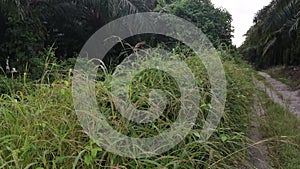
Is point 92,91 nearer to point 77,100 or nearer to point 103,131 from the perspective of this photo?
point 77,100

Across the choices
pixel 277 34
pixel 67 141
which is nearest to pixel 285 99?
pixel 67 141

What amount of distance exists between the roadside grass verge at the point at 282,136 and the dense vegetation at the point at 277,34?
512 cm

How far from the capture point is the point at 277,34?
16.1 m

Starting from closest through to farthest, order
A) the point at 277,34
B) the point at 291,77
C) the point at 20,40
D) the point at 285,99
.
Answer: the point at 285,99 < the point at 20,40 < the point at 291,77 < the point at 277,34

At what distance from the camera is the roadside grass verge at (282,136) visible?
2.56 metres

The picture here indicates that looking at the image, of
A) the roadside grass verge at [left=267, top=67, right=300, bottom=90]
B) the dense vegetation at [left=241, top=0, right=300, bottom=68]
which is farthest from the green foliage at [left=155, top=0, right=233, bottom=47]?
the roadside grass verge at [left=267, top=67, right=300, bottom=90]

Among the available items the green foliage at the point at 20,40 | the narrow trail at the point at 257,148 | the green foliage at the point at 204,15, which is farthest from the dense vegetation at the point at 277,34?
→ the green foliage at the point at 20,40

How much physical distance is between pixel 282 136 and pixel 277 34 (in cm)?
1494

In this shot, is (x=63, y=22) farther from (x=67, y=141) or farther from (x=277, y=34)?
(x=277, y=34)

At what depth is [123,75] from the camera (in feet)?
8.84

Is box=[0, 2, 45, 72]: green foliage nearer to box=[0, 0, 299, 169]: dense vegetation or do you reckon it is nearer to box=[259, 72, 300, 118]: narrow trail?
box=[0, 0, 299, 169]: dense vegetation

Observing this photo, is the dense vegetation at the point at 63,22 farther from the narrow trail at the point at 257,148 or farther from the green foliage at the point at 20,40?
the narrow trail at the point at 257,148

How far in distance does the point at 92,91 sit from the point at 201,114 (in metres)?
0.82

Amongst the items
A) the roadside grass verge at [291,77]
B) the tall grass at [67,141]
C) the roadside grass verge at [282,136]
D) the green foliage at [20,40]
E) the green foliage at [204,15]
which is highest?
the green foliage at [204,15]
